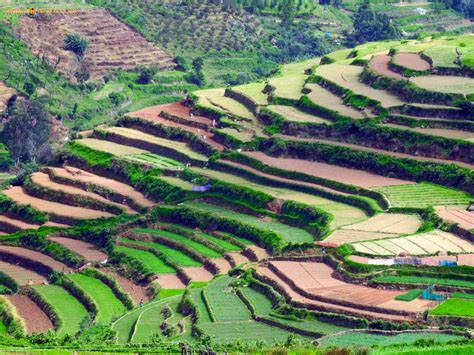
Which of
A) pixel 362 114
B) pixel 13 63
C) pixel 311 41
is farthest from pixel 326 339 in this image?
pixel 311 41

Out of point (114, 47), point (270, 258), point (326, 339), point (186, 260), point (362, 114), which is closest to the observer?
point (326, 339)

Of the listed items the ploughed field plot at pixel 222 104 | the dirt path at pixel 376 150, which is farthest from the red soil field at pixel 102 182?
the ploughed field plot at pixel 222 104

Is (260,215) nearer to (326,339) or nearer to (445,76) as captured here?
(445,76)

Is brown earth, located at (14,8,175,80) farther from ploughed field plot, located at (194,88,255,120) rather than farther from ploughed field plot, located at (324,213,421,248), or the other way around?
ploughed field plot, located at (324,213,421,248)

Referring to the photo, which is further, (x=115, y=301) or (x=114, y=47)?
(x=114, y=47)

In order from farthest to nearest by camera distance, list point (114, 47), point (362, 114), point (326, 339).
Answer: point (114, 47), point (362, 114), point (326, 339)

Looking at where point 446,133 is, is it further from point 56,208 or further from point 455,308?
point 455,308
